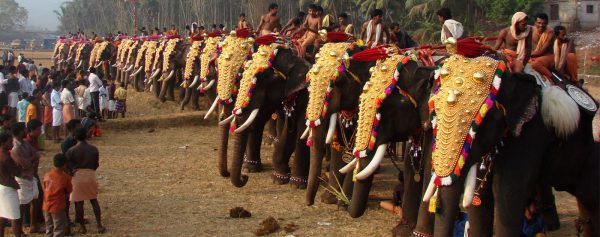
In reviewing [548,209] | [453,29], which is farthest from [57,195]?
[548,209]

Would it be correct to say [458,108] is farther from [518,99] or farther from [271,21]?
[271,21]

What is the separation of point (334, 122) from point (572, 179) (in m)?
3.18

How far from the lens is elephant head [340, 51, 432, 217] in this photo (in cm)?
745

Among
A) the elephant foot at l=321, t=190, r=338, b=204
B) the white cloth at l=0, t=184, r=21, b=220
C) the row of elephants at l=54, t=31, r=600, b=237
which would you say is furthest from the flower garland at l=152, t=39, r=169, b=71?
the white cloth at l=0, t=184, r=21, b=220

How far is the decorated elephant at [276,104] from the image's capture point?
10461mm

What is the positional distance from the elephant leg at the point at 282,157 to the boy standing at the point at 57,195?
3.93 meters

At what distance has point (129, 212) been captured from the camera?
978 centimetres

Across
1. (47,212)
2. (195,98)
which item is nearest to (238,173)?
(47,212)

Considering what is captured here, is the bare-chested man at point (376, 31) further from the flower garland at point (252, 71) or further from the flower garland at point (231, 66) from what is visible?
the flower garland at point (231, 66)

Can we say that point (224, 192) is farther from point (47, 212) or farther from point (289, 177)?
point (47, 212)

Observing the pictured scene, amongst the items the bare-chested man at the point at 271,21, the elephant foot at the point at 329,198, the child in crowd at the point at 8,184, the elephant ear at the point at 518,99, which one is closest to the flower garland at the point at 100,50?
the bare-chested man at the point at 271,21

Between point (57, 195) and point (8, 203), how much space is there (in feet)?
1.70

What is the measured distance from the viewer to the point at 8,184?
791 centimetres

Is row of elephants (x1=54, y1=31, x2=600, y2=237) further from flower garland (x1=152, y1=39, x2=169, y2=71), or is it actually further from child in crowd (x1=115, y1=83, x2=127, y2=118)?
flower garland (x1=152, y1=39, x2=169, y2=71)
